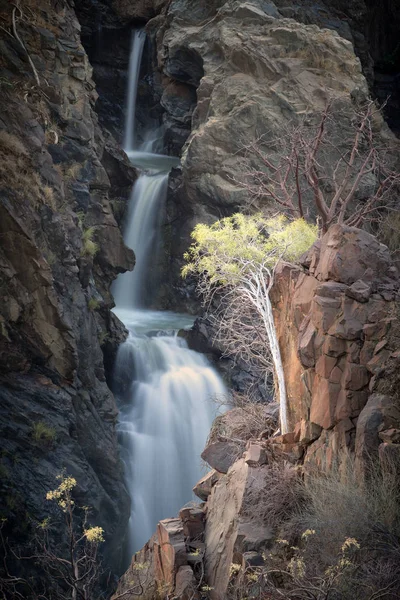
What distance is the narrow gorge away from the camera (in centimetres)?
652

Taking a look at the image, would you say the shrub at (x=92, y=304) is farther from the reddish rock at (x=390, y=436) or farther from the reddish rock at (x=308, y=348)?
the reddish rock at (x=390, y=436)

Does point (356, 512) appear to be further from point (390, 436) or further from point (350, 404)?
point (350, 404)

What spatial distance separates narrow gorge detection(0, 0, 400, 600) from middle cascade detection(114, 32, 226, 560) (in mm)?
71

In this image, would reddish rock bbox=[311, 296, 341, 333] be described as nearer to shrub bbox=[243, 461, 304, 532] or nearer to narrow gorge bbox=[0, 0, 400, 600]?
narrow gorge bbox=[0, 0, 400, 600]

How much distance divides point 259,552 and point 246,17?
81.3ft

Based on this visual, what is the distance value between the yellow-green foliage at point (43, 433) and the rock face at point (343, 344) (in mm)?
6200

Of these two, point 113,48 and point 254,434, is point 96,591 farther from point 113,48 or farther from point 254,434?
point 113,48

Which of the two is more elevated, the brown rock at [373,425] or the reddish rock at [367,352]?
the reddish rock at [367,352]

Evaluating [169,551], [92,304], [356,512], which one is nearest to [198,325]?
[92,304]

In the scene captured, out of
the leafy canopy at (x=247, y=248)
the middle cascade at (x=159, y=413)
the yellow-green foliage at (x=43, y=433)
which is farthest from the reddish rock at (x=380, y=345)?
the yellow-green foliage at (x=43, y=433)

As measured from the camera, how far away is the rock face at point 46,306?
37.6ft

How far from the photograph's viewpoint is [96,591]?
1159cm

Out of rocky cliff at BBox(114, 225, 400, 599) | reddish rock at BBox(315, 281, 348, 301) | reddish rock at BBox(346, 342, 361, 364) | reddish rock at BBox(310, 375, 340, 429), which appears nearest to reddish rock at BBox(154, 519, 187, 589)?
rocky cliff at BBox(114, 225, 400, 599)

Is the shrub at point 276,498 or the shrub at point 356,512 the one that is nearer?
the shrub at point 356,512
